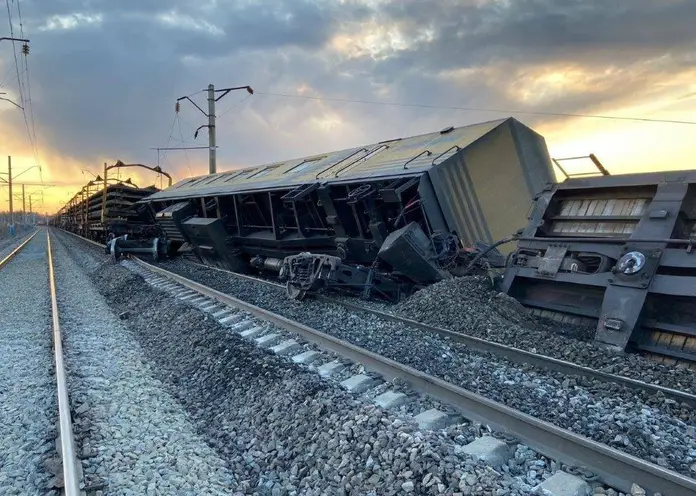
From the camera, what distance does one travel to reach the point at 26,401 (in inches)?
193

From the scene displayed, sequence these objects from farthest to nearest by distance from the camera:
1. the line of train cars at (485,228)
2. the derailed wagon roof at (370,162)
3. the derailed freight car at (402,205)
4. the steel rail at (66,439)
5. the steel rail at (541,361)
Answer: the derailed wagon roof at (370,162) → the derailed freight car at (402,205) → the line of train cars at (485,228) → the steel rail at (541,361) → the steel rail at (66,439)

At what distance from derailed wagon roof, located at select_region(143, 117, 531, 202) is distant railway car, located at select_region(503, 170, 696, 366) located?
2.23 meters

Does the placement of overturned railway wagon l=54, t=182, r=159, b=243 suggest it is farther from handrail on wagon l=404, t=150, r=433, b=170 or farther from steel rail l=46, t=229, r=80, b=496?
steel rail l=46, t=229, r=80, b=496

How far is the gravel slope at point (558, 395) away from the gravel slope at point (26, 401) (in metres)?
3.28

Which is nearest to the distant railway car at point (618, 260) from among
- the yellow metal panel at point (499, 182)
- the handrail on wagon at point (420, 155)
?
the yellow metal panel at point (499, 182)

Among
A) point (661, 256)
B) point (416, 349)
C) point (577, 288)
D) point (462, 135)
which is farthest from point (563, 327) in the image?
point (462, 135)

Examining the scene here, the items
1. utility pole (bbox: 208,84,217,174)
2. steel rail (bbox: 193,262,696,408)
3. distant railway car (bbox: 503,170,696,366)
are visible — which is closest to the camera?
steel rail (bbox: 193,262,696,408)

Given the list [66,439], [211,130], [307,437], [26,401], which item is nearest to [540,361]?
[307,437]

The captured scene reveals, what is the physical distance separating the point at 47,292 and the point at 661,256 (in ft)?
41.1

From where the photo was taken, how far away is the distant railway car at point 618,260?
5.43 m

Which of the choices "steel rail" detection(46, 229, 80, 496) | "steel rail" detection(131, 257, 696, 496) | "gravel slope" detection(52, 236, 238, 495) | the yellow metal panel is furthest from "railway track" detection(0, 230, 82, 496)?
the yellow metal panel

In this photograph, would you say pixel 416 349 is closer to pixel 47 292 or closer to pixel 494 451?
pixel 494 451

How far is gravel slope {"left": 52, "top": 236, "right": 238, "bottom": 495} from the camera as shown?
136 inches

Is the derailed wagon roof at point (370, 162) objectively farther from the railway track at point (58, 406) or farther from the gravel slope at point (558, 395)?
the railway track at point (58, 406)
